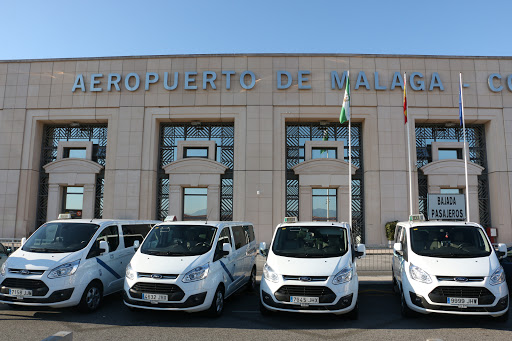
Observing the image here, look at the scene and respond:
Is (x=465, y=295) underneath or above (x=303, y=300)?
above

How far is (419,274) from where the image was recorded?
643cm

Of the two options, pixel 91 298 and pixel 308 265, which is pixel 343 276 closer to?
pixel 308 265

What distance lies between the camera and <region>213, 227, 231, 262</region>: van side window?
7180 mm

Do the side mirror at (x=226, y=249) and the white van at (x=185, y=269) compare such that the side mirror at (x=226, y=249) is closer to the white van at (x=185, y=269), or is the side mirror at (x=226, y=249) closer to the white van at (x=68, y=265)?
the white van at (x=185, y=269)

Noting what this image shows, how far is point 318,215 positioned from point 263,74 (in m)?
8.56

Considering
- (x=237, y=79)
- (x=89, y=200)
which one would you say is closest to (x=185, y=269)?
(x=237, y=79)

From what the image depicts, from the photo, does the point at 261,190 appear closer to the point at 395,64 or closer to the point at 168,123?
the point at 168,123

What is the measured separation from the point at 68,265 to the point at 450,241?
7340mm

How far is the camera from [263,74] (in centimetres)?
2066

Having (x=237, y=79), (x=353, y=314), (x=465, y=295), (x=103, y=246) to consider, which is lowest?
(x=353, y=314)

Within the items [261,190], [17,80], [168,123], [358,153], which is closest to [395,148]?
[358,153]

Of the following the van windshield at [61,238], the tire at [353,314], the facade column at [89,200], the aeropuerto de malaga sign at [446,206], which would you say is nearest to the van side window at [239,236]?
the tire at [353,314]

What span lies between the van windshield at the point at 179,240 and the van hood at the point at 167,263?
0.52ft

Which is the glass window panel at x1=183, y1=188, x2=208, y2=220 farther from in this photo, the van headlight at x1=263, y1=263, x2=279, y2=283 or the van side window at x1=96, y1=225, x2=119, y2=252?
the van headlight at x1=263, y1=263, x2=279, y2=283
